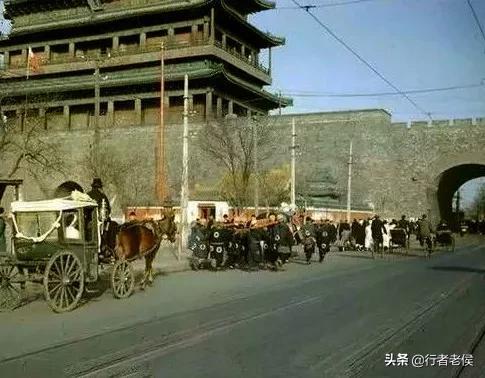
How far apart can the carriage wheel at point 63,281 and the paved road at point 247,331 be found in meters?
0.24

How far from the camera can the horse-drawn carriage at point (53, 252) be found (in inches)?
369

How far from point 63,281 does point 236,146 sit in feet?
113

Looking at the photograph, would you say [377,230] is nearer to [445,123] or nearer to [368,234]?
[368,234]

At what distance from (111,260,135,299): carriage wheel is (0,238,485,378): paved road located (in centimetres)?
20

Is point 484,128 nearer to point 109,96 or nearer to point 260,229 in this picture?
point 109,96

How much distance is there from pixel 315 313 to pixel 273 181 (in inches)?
1281

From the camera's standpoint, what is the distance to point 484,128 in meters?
44.4

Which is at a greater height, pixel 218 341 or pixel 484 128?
pixel 484 128

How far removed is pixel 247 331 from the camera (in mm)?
7465

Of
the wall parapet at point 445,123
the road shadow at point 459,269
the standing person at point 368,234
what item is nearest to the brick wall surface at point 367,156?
the wall parapet at point 445,123

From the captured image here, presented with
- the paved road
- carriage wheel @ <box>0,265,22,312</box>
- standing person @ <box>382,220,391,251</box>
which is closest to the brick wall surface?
standing person @ <box>382,220,391,251</box>

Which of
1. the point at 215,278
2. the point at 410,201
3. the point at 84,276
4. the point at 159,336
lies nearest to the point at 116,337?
the point at 159,336

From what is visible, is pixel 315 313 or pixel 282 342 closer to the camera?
pixel 282 342

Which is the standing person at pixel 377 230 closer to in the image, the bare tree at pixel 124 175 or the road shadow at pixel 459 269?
the road shadow at pixel 459 269
